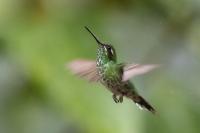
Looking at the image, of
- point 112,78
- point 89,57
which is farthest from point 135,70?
point 89,57

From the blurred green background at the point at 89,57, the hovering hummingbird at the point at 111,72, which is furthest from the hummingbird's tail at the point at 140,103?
the blurred green background at the point at 89,57

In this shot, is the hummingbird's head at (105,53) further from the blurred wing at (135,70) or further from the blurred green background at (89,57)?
the blurred green background at (89,57)

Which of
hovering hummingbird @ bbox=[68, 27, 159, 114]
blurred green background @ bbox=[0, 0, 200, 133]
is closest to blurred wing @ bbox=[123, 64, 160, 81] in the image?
hovering hummingbird @ bbox=[68, 27, 159, 114]

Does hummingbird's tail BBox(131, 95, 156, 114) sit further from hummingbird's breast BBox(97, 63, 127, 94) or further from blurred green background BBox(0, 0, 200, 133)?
blurred green background BBox(0, 0, 200, 133)

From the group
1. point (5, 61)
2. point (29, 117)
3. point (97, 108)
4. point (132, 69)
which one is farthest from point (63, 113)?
point (132, 69)

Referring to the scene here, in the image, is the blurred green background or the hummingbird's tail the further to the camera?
the blurred green background

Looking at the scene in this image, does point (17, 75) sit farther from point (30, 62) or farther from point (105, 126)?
point (105, 126)

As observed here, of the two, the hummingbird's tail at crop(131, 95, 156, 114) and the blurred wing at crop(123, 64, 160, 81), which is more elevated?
the blurred wing at crop(123, 64, 160, 81)
